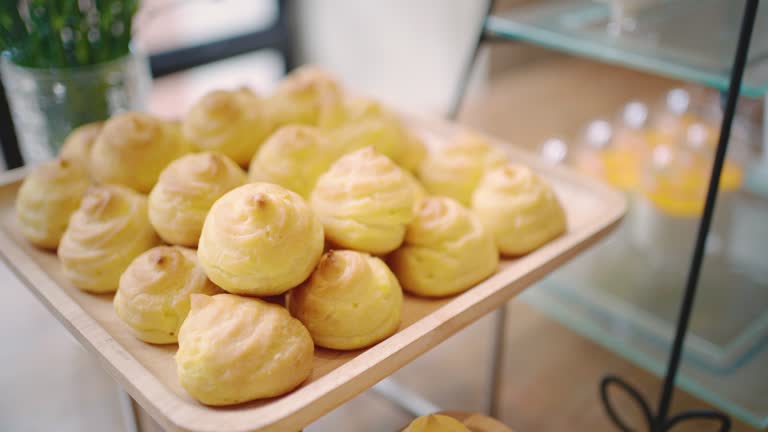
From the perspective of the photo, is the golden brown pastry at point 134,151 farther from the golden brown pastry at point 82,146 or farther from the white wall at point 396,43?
the white wall at point 396,43

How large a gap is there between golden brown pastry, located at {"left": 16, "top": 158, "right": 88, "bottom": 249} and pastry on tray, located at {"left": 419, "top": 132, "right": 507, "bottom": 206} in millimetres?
437

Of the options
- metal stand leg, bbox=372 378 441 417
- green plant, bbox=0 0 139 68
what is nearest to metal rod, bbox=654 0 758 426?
metal stand leg, bbox=372 378 441 417

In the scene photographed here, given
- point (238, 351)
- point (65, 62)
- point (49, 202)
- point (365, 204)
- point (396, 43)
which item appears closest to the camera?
point (238, 351)

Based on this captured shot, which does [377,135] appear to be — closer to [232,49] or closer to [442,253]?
[442,253]

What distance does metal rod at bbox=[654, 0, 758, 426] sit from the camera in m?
0.77

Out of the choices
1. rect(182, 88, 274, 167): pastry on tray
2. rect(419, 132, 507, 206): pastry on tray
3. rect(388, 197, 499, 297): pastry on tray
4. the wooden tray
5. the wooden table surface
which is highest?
rect(182, 88, 274, 167): pastry on tray

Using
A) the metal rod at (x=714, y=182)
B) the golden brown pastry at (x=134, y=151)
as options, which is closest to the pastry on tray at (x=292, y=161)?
the golden brown pastry at (x=134, y=151)

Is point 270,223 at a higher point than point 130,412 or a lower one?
higher

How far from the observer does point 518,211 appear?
32.7 inches

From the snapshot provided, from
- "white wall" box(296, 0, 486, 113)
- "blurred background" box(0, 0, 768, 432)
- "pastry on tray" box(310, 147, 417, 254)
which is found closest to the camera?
"pastry on tray" box(310, 147, 417, 254)

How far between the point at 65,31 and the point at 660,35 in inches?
35.8

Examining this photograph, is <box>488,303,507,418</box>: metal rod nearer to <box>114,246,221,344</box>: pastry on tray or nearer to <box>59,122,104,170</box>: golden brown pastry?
<box>114,246,221,344</box>: pastry on tray

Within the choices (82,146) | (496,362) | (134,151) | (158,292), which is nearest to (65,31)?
(82,146)

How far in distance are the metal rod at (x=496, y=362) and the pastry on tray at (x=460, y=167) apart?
250mm
